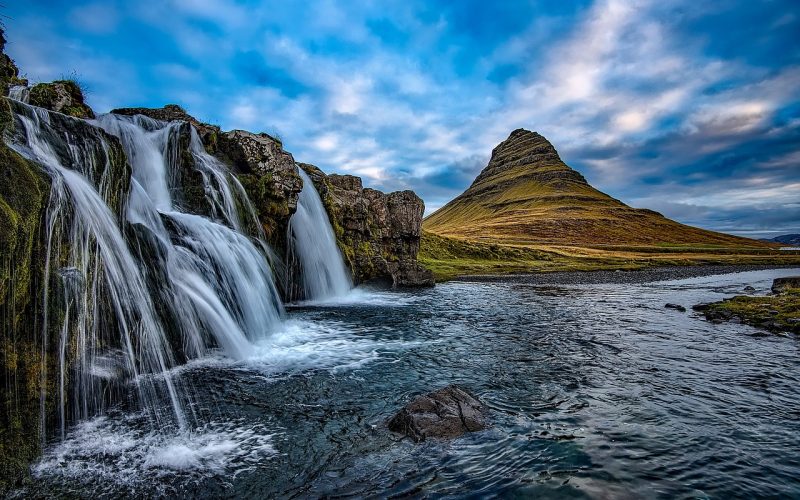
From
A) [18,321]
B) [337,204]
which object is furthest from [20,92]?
[337,204]

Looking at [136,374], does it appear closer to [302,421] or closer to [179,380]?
[179,380]

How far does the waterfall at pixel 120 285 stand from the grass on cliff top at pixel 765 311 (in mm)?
27528

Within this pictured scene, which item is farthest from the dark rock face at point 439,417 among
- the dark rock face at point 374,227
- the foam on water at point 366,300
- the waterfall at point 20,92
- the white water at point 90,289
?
the dark rock face at point 374,227

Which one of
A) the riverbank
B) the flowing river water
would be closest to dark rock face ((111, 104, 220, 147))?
the flowing river water

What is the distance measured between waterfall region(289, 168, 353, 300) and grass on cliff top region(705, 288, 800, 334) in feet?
93.9

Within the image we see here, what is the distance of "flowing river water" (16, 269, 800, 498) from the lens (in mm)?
7777

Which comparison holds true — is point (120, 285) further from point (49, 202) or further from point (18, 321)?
point (18, 321)

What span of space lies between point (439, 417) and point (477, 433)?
986 millimetres

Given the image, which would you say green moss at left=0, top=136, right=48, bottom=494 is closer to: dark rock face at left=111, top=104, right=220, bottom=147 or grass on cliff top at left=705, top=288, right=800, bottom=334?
dark rock face at left=111, top=104, right=220, bottom=147

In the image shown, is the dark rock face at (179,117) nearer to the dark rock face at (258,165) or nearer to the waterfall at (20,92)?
the dark rock face at (258,165)

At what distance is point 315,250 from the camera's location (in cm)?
3591

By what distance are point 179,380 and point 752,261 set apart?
14105 centimetres

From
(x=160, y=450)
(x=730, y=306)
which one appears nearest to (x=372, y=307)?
(x=160, y=450)

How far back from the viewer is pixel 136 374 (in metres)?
12.4
